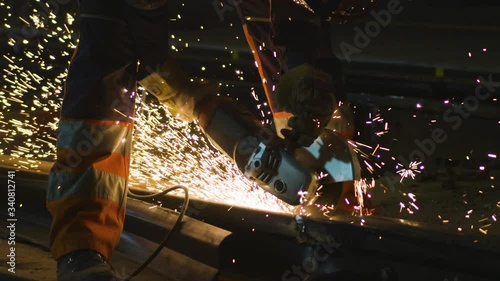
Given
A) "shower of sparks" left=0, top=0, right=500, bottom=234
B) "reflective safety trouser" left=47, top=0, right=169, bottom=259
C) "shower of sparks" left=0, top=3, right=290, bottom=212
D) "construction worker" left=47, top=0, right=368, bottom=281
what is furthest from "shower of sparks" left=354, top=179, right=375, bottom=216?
"reflective safety trouser" left=47, top=0, right=169, bottom=259

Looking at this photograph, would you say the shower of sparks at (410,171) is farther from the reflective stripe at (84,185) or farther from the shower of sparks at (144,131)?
the reflective stripe at (84,185)

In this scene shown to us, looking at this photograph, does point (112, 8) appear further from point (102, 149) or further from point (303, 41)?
point (303, 41)

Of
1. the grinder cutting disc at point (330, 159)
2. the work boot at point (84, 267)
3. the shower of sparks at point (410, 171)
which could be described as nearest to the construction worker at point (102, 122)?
the work boot at point (84, 267)

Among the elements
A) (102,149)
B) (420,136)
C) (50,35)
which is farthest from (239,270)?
(50,35)

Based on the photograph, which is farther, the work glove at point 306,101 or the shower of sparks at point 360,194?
the shower of sparks at point 360,194

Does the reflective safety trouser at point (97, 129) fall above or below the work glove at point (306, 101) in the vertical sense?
below

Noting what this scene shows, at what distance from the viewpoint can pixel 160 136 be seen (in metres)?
5.74

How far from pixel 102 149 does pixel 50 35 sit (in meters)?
6.09

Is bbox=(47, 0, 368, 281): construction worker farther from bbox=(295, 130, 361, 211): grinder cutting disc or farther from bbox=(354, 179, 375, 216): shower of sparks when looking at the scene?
bbox=(354, 179, 375, 216): shower of sparks

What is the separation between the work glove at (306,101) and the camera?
3375 mm

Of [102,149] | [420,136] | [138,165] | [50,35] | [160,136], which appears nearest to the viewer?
[102,149]

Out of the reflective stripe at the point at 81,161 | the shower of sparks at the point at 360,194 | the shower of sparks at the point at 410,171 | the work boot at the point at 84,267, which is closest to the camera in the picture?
the work boot at the point at 84,267

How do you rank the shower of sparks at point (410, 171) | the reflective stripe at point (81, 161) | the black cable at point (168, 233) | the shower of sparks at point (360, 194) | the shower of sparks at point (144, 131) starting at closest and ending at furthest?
the reflective stripe at point (81, 161) → the black cable at point (168, 233) → the shower of sparks at point (360, 194) → the shower of sparks at point (144, 131) → the shower of sparks at point (410, 171)

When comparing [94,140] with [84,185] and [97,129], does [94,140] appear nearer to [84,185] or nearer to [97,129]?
[97,129]
